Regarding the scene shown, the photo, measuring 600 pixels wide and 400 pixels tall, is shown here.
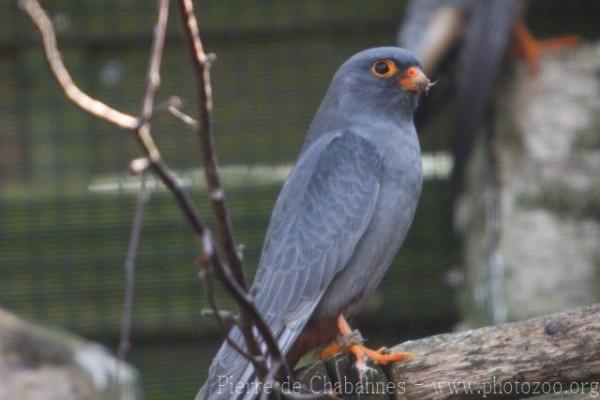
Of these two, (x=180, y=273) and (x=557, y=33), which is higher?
(x=557, y=33)

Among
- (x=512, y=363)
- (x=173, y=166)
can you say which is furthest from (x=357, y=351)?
(x=173, y=166)

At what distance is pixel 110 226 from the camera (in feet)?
16.4

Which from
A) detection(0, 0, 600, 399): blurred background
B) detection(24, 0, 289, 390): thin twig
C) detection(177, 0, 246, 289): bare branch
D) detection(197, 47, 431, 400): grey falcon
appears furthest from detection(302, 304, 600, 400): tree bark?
detection(0, 0, 600, 399): blurred background

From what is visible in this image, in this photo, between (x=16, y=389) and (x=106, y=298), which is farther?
(x=106, y=298)

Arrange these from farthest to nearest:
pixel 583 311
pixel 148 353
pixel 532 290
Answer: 1. pixel 148 353
2. pixel 532 290
3. pixel 583 311

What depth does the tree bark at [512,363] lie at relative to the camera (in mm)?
2504

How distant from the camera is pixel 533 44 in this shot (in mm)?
5090

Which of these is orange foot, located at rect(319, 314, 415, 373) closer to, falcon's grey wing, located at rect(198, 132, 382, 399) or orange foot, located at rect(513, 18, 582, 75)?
falcon's grey wing, located at rect(198, 132, 382, 399)

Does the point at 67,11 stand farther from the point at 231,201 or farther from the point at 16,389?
the point at 16,389

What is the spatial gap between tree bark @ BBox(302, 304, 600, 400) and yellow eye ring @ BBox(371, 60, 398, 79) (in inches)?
40.0

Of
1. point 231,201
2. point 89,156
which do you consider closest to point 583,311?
point 231,201

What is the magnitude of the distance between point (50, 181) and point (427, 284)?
1.54m

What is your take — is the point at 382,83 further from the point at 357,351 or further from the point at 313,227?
the point at 357,351

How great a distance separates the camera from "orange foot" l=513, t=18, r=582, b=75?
16.6 feet
